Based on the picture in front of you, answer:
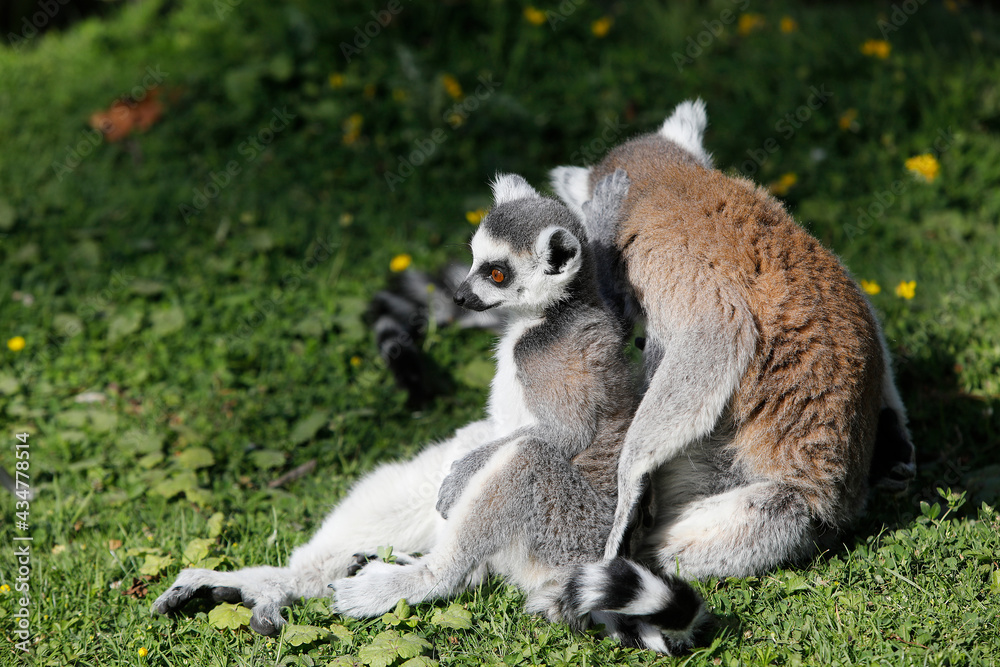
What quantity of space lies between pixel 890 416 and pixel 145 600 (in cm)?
333

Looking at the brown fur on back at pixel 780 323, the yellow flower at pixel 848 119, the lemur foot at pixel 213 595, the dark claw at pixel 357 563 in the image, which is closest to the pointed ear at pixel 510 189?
the brown fur on back at pixel 780 323

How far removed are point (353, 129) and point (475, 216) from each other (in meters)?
1.65

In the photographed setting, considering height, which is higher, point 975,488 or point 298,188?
point 298,188

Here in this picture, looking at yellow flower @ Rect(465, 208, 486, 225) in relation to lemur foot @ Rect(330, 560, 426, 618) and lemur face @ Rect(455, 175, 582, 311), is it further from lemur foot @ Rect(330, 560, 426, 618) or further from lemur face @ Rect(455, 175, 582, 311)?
lemur foot @ Rect(330, 560, 426, 618)

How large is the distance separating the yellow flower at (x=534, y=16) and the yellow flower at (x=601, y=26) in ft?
1.57

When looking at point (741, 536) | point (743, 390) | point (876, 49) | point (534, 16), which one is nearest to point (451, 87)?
point (534, 16)

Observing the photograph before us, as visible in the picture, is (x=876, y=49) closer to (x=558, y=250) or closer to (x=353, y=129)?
(x=353, y=129)

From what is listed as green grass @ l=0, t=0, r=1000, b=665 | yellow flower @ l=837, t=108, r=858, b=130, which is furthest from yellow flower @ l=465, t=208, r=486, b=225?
yellow flower @ l=837, t=108, r=858, b=130

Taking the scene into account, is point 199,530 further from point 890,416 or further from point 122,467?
point 890,416

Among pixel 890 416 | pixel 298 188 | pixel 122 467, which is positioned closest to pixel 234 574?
pixel 122 467

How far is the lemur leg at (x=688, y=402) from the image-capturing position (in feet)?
10.1

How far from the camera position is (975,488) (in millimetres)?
3742

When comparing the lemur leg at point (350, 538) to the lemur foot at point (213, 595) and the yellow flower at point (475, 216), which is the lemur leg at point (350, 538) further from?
the yellow flower at point (475, 216)

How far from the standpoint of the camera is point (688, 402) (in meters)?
3.08
